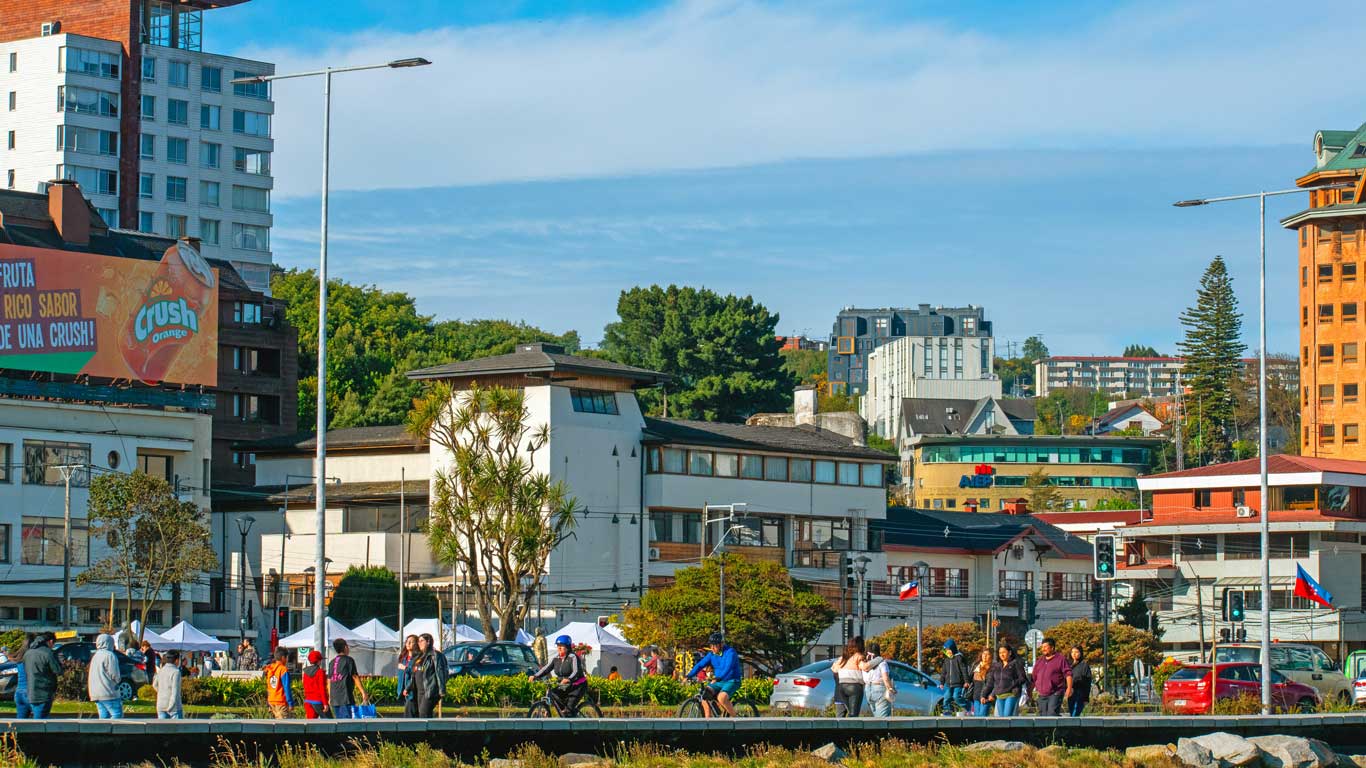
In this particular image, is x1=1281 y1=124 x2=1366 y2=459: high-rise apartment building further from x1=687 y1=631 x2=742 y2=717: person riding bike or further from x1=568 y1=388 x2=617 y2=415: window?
x1=687 y1=631 x2=742 y2=717: person riding bike

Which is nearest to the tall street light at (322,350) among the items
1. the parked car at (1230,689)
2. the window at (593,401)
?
the parked car at (1230,689)

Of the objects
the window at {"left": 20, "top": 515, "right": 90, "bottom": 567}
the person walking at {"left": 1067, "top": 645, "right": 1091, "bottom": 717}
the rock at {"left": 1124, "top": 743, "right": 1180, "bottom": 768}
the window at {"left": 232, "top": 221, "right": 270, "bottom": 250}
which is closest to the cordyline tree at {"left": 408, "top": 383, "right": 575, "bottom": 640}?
the window at {"left": 20, "top": 515, "right": 90, "bottom": 567}

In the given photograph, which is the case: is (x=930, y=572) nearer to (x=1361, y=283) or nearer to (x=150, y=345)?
(x=150, y=345)

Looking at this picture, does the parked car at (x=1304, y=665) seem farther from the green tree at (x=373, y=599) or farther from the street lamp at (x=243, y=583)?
the street lamp at (x=243, y=583)

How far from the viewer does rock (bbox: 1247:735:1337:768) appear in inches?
1145

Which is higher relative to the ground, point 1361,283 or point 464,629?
point 1361,283

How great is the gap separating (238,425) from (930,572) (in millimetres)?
35719

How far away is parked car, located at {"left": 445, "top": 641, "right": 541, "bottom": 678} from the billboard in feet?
105

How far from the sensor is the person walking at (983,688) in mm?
32562

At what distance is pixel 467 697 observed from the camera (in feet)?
136

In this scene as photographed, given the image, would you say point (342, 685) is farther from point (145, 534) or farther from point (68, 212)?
point (68, 212)

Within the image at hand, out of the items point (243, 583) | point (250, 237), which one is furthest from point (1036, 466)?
point (243, 583)

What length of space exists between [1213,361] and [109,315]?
94246 mm

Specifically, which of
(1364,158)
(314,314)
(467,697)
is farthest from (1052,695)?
(1364,158)
